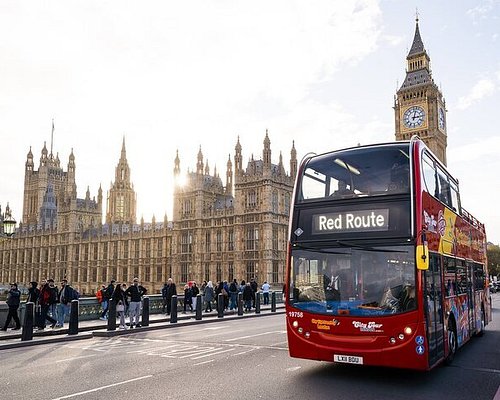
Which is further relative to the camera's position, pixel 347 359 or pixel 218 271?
pixel 218 271

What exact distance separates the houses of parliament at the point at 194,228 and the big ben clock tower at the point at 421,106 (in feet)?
0.56

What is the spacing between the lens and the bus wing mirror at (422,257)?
804 centimetres

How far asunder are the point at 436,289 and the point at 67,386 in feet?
22.9

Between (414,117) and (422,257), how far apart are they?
263ft

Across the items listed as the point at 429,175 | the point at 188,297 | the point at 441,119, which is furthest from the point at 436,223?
the point at 441,119

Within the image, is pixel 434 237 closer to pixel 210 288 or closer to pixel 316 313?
pixel 316 313

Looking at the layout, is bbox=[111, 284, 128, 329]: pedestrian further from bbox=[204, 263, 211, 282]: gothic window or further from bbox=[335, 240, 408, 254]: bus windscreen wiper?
bbox=[204, 263, 211, 282]: gothic window

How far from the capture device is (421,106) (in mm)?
82000

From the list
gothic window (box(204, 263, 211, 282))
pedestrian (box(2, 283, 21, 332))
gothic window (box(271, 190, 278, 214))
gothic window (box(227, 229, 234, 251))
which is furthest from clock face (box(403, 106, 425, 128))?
pedestrian (box(2, 283, 21, 332))

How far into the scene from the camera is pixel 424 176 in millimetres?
Answer: 9250

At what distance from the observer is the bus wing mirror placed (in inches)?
316

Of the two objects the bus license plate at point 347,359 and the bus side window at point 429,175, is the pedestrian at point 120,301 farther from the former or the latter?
the bus side window at point 429,175

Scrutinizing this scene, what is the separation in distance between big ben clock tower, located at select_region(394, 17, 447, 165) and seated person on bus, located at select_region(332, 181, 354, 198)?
75.3 meters

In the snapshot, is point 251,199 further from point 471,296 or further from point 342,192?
point 342,192
